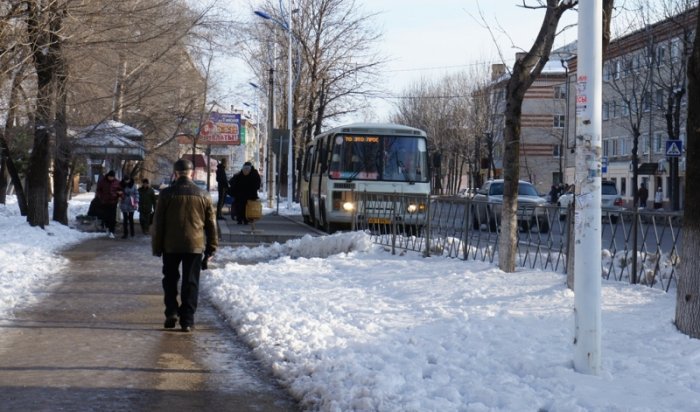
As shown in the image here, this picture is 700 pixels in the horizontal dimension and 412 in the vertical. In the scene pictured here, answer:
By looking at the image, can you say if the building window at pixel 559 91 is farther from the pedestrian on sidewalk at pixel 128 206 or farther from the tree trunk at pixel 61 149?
the pedestrian on sidewalk at pixel 128 206

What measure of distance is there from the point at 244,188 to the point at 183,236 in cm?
1802

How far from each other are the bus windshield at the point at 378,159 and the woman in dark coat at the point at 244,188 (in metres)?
2.39

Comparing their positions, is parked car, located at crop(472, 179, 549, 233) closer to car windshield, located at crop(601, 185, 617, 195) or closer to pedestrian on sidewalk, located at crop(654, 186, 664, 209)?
car windshield, located at crop(601, 185, 617, 195)

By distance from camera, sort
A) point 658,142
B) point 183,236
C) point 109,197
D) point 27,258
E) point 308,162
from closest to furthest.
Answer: point 183,236, point 27,258, point 109,197, point 308,162, point 658,142

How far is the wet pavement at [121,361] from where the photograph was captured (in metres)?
6.78

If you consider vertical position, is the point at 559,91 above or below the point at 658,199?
above

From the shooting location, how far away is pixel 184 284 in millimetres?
10117

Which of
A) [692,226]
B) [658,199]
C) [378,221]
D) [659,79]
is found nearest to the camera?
[692,226]

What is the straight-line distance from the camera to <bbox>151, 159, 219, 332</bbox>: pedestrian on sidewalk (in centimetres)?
998

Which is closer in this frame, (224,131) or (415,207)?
(415,207)

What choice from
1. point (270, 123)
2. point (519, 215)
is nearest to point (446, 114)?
point (270, 123)

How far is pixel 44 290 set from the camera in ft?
43.6

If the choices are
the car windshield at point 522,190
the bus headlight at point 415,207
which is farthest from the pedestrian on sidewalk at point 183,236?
the car windshield at point 522,190

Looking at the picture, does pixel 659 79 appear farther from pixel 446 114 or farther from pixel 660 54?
pixel 446 114
